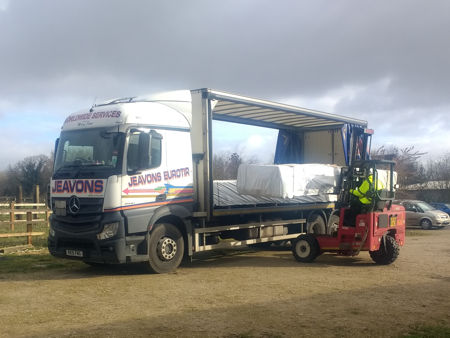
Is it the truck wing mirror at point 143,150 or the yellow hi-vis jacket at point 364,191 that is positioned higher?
the truck wing mirror at point 143,150

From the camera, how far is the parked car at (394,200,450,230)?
939 inches

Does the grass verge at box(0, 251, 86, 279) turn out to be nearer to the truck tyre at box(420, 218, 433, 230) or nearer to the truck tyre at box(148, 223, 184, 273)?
the truck tyre at box(148, 223, 184, 273)

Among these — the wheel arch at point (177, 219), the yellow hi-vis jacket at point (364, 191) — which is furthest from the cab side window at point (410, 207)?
the wheel arch at point (177, 219)

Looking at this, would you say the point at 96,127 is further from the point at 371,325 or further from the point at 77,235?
the point at 371,325

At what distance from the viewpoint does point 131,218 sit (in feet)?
29.3

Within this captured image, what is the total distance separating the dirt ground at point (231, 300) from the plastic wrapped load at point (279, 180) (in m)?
1.69

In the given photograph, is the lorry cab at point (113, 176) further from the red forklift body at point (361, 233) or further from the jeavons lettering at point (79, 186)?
the red forklift body at point (361, 233)

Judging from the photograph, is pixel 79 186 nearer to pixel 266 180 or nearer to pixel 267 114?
pixel 266 180

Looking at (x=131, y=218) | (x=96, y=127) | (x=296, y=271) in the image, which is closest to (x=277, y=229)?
(x=296, y=271)

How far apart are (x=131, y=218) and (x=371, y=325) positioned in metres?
4.79

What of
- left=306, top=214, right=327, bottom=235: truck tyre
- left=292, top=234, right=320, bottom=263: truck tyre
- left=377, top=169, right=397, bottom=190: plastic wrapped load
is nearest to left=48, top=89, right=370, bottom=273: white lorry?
left=292, top=234, right=320, bottom=263: truck tyre

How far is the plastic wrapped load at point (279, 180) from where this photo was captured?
10.7 meters

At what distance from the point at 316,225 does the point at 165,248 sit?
5.45 m

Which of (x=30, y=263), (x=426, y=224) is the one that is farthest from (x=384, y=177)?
(x=426, y=224)
